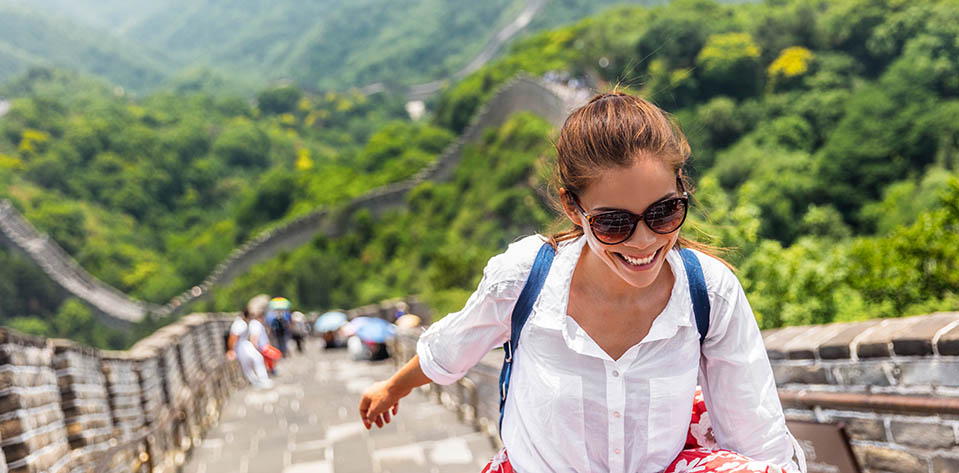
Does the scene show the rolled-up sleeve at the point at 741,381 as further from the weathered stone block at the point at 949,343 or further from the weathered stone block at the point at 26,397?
the weathered stone block at the point at 26,397

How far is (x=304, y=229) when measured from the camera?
39656 millimetres

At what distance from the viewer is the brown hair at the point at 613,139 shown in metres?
1.58

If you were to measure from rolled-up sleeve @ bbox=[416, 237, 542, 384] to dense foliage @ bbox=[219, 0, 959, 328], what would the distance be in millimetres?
15574

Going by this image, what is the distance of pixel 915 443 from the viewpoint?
8.43 feet

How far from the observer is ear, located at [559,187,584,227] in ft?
5.58

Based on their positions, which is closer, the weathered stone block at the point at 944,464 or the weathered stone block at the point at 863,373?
the weathered stone block at the point at 944,464

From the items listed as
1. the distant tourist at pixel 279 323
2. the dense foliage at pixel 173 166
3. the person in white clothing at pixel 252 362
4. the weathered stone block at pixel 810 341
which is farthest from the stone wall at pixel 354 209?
the weathered stone block at pixel 810 341

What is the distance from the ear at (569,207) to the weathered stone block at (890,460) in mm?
1604

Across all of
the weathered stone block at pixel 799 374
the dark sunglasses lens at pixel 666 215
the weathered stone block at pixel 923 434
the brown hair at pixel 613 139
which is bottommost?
the weathered stone block at pixel 923 434

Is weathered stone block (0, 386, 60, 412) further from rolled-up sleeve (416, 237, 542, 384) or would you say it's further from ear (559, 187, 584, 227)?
ear (559, 187, 584, 227)

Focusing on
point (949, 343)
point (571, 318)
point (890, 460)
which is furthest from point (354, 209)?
point (571, 318)

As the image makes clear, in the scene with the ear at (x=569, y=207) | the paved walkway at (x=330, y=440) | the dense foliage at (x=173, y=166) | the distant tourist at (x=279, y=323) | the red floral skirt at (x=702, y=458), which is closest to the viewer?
the red floral skirt at (x=702, y=458)

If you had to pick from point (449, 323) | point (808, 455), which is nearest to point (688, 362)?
point (449, 323)

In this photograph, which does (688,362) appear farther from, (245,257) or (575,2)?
(575,2)
